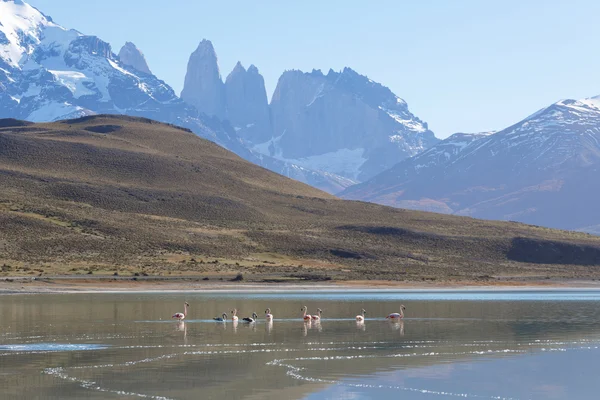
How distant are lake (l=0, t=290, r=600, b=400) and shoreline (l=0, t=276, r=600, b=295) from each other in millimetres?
20798

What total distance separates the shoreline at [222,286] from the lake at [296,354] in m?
20.8

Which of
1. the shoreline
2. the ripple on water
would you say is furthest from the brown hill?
the ripple on water

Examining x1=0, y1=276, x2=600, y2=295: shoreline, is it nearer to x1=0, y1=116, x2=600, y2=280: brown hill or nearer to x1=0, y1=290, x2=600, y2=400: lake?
x1=0, y1=116, x2=600, y2=280: brown hill

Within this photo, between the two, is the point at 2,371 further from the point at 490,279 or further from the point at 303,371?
the point at 490,279

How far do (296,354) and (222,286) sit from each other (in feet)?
207

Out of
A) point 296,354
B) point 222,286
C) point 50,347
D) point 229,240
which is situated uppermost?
point 229,240

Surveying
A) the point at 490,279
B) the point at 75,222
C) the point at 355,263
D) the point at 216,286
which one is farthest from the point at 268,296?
the point at 75,222

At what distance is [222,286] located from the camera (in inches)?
4203

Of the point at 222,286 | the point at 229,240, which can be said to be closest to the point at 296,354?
the point at 222,286

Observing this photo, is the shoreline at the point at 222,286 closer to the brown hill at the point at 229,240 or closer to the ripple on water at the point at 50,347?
the brown hill at the point at 229,240

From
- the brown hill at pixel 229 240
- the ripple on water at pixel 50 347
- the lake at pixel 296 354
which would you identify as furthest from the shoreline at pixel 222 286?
the ripple on water at pixel 50 347

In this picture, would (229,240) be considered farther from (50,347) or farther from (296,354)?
(296,354)

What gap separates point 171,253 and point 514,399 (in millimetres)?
112818

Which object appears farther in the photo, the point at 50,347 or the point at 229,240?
the point at 229,240
